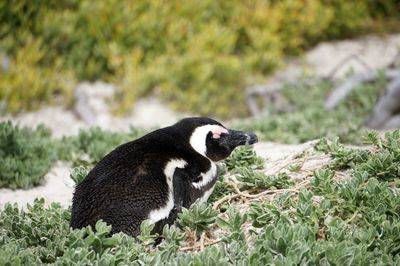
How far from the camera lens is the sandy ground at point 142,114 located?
512 centimetres

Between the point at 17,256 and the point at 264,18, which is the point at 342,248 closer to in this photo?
the point at 17,256

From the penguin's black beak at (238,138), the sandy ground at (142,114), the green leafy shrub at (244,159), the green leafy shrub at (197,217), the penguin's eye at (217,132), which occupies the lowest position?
the sandy ground at (142,114)

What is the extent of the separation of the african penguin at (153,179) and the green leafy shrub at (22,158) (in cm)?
185

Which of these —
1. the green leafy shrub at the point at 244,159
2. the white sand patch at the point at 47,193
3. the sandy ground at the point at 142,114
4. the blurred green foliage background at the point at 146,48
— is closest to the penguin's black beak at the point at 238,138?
the green leafy shrub at the point at 244,159

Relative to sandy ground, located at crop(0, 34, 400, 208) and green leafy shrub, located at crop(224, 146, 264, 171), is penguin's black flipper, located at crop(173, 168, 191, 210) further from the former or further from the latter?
sandy ground, located at crop(0, 34, 400, 208)

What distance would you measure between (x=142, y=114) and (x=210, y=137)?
5.97m

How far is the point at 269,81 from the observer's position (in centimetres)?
1126

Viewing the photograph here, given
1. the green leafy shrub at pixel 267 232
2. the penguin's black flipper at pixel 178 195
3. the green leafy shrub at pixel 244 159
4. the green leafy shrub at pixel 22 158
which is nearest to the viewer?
the green leafy shrub at pixel 267 232

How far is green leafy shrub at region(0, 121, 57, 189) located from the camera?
522cm

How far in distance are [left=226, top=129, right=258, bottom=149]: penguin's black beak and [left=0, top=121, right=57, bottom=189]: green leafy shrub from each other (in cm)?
201

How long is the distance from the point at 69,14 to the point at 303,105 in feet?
11.6

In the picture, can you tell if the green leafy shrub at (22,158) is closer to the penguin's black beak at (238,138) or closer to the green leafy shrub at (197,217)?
the penguin's black beak at (238,138)

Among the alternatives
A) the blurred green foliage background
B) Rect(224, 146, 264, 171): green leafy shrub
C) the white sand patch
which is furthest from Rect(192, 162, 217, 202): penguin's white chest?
the blurred green foliage background

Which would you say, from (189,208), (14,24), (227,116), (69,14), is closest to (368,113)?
(227,116)
